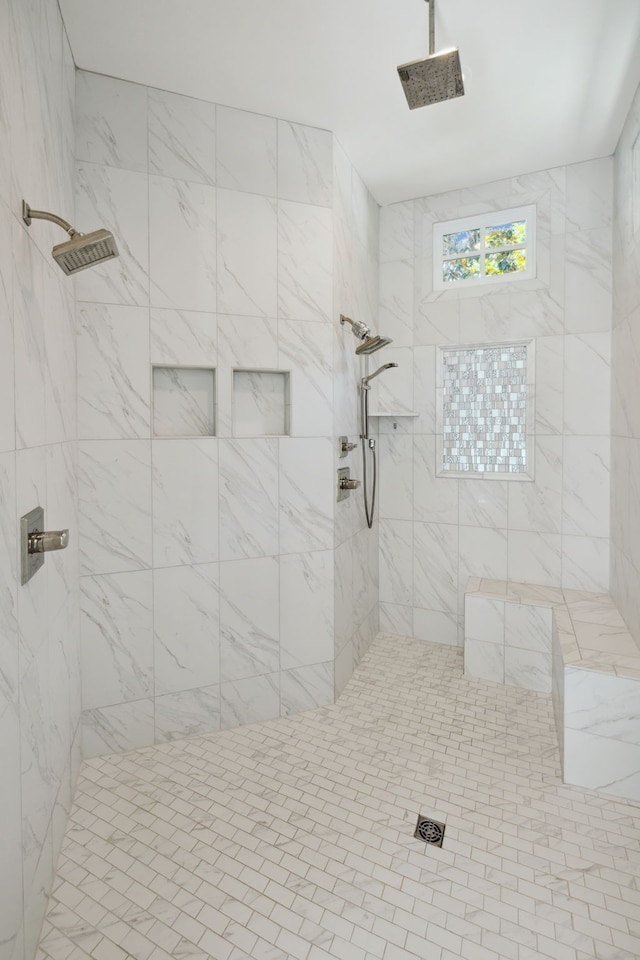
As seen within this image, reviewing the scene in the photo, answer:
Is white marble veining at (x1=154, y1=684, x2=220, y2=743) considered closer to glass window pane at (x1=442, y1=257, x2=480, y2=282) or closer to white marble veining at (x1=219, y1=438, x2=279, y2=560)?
white marble veining at (x1=219, y1=438, x2=279, y2=560)

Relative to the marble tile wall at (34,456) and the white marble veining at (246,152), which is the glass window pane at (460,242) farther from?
the marble tile wall at (34,456)

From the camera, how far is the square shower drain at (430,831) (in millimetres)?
1760

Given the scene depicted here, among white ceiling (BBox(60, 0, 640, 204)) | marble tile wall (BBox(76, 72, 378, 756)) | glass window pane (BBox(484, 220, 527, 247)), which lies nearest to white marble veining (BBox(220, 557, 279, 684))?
marble tile wall (BBox(76, 72, 378, 756))

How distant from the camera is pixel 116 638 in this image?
223cm

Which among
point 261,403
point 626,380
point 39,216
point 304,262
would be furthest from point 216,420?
point 626,380

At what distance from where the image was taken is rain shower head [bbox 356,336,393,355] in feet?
8.91

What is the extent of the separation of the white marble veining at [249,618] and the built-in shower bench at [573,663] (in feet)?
3.86

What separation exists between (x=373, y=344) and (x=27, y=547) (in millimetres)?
1997

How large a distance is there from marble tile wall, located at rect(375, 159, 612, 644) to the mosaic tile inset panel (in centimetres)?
9

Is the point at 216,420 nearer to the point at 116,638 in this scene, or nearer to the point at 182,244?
the point at 182,244

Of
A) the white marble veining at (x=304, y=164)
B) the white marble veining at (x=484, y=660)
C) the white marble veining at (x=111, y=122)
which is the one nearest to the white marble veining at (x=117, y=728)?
the white marble veining at (x=484, y=660)

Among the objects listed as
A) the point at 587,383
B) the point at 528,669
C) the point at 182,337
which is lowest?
the point at 528,669

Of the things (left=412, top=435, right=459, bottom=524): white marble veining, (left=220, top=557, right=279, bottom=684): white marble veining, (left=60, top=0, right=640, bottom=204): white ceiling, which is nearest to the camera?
(left=60, top=0, right=640, bottom=204): white ceiling

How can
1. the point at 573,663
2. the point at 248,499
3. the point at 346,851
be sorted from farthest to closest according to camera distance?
the point at 248,499, the point at 573,663, the point at 346,851
